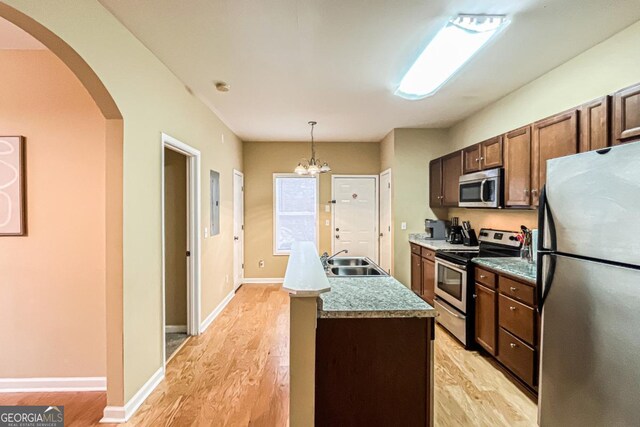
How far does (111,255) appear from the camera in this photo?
6.57ft

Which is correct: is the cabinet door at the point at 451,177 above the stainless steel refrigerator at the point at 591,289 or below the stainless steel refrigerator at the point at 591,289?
above

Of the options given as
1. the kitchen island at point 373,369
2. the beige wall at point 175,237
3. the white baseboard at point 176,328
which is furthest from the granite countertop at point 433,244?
the white baseboard at point 176,328

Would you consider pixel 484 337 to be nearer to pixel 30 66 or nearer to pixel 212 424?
pixel 212 424

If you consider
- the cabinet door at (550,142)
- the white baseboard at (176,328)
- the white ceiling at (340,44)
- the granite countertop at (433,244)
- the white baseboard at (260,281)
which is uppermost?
the white ceiling at (340,44)

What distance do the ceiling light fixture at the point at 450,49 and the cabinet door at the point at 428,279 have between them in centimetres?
210

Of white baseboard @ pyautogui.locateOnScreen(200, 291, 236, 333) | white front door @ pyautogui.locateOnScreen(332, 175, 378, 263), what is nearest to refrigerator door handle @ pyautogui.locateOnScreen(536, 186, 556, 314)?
white baseboard @ pyautogui.locateOnScreen(200, 291, 236, 333)

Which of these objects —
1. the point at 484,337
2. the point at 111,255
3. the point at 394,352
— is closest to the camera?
the point at 394,352

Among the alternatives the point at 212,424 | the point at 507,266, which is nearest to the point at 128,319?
the point at 212,424

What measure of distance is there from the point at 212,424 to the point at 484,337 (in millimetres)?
2383

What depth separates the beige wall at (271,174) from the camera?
5.66 metres

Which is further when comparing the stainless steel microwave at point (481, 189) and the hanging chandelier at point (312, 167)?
the hanging chandelier at point (312, 167)

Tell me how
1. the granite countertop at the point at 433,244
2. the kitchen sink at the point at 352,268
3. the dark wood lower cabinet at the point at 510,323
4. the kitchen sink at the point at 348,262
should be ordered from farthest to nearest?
the granite countertop at the point at 433,244, the kitchen sink at the point at 348,262, the kitchen sink at the point at 352,268, the dark wood lower cabinet at the point at 510,323

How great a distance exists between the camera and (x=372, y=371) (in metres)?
1.53

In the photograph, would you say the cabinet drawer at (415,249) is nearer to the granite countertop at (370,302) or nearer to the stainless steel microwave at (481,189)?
the stainless steel microwave at (481,189)
